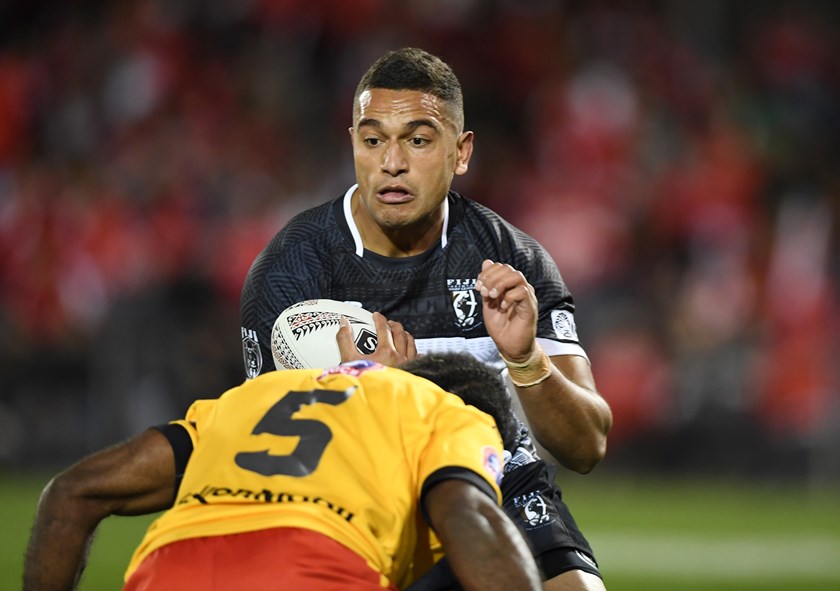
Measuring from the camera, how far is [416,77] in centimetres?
499

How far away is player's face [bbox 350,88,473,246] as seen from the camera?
16.3 ft

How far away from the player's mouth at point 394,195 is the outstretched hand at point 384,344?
1.39ft

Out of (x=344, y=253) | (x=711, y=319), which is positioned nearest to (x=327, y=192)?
(x=711, y=319)

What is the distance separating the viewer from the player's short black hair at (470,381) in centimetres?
402

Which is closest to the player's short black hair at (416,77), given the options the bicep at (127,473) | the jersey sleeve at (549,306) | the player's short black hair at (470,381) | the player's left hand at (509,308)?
the jersey sleeve at (549,306)

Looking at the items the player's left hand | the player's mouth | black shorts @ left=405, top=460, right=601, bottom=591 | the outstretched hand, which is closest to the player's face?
the player's mouth

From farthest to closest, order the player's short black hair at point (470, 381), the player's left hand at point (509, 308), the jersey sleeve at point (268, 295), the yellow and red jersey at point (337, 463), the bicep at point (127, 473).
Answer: the jersey sleeve at point (268, 295), the player's left hand at point (509, 308), the player's short black hair at point (470, 381), the bicep at point (127, 473), the yellow and red jersey at point (337, 463)

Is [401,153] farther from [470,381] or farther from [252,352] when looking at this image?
[470,381]

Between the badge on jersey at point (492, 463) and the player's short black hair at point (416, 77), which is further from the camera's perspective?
the player's short black hair at point (416, 77)

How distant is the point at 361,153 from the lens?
16.5ft

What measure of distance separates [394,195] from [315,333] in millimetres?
591

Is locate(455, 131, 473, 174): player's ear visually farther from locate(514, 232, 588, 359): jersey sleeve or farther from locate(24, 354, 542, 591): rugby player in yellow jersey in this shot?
locate(24, 354, 542, 591): rugby player in yellow jersey

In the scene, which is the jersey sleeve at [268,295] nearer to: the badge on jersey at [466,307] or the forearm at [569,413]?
the badge on jersey at [466,307]

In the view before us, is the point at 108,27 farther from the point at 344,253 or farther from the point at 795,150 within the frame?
the point at 344,253
